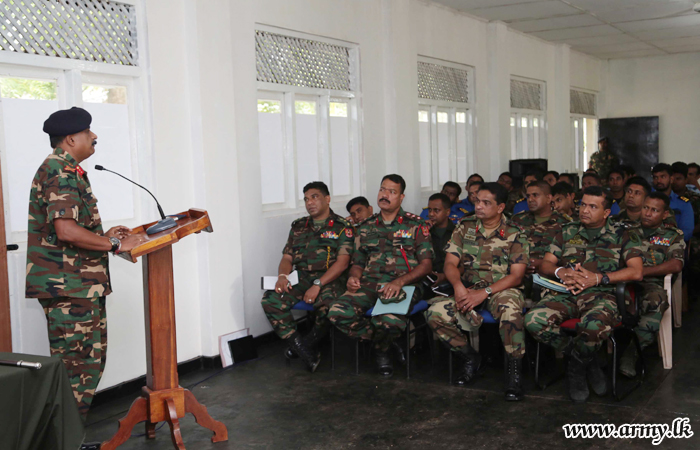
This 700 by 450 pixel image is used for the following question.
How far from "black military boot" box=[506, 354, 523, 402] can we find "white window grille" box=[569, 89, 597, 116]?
862cm

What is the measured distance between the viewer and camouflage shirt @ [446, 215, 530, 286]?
426 centimetres

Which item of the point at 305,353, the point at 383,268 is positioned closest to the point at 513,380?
the point at 383,268

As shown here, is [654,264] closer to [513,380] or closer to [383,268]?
[513,380]

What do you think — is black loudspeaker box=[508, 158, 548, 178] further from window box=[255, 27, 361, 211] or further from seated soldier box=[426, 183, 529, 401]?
seated soldier box=[426, 183, 529, 401]

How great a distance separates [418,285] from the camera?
15.5ft

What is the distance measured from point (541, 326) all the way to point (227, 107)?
2663mm

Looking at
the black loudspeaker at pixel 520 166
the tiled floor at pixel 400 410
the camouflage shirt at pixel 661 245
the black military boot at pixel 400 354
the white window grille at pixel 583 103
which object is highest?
the white window grille at pixel 583 103

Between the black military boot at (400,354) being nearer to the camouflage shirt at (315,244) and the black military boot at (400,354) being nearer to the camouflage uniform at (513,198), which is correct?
the camouflage shirt at (315,244)

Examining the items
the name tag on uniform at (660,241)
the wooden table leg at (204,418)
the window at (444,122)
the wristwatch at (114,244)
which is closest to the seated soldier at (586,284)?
the name tag on uniform at (660,241)

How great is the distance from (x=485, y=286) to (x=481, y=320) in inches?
11.2

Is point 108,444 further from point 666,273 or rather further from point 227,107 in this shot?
point 666,273

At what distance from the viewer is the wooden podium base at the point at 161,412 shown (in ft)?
10.5

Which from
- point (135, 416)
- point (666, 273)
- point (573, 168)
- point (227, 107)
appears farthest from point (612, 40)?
point (135, 416)

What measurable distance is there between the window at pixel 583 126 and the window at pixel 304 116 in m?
6.64
